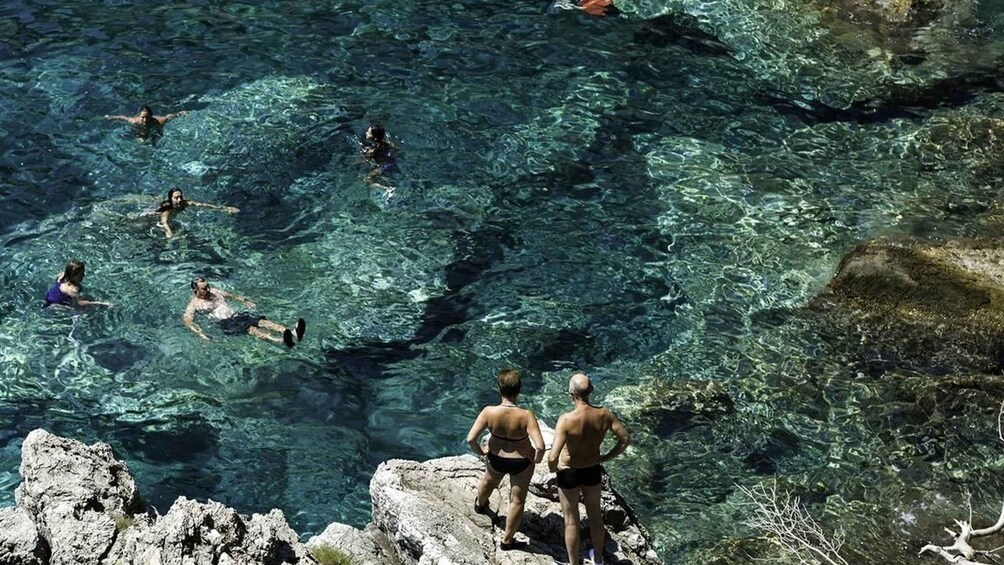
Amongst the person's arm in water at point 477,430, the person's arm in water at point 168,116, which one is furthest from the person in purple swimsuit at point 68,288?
the person's arm in water at point 477,430

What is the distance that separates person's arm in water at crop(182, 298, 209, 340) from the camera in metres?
16.9

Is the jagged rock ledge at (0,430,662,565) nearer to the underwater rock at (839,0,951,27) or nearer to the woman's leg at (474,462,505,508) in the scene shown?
the woman's leg at (474,462,505,508)

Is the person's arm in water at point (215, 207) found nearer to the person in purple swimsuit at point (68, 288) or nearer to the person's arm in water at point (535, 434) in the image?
the person in purple swimsuit at point (68, 288)

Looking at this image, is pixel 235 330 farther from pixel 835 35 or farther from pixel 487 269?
pixel 835 35

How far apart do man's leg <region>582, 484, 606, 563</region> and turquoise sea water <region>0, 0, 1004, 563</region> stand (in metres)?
3.39

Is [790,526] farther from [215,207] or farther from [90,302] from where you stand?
[215,207]

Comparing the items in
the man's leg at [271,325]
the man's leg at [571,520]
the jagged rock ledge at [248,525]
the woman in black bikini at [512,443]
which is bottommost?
the man's leg at [271,325]

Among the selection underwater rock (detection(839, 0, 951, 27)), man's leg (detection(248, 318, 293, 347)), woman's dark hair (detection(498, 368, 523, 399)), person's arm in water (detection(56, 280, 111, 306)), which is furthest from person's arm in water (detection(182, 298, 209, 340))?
underwater rock (detection(839, 0, 951, 27))

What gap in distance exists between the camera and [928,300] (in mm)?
17281

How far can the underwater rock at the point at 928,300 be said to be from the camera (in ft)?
54.9

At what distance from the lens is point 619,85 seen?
917 inches

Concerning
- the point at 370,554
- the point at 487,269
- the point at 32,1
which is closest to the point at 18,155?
the point at 32,1

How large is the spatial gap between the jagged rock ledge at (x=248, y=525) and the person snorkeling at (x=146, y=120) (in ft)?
35.4

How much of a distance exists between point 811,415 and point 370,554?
7452 mm
